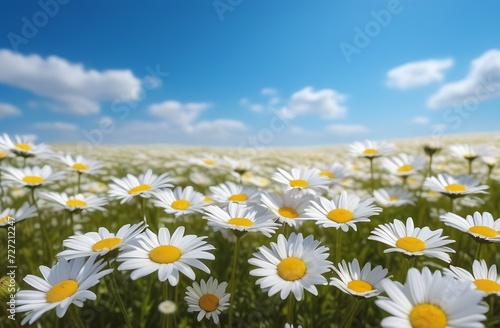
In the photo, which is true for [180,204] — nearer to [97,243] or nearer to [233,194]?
[233,194]

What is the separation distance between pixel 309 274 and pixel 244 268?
1440mm

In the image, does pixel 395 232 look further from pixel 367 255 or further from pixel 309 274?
pixel 367 255

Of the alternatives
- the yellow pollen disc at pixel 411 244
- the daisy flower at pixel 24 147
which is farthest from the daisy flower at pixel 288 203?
the daisy flower at pixel 24 147

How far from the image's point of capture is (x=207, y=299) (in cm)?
180

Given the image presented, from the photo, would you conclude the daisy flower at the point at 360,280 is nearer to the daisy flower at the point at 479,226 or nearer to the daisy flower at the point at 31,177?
the daisy flower at the point at 479,226

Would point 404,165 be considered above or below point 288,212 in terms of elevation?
above

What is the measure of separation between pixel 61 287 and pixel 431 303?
1344mm

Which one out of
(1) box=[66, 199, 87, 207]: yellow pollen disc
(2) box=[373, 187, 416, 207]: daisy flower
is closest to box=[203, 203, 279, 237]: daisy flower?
(1) box=[66, 199, 87, 207]: yellow pollen disc

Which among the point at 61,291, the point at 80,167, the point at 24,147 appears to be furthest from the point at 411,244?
the point at 24,147

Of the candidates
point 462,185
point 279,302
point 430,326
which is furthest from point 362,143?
point 430,326

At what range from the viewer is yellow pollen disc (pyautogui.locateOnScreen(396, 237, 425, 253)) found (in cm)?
164

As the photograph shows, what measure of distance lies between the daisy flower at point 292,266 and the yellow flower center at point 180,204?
0.71 m

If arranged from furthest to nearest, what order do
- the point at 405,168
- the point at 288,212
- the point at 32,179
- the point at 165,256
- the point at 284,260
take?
1. the point at 405,168
2. the point at 32,179
3. the point at 288,212
4. the point at 284,260
5. the point at 165,256

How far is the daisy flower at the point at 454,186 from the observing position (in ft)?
8.20
